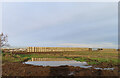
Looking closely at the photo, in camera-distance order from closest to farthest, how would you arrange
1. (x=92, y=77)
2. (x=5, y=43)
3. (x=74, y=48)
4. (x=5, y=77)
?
(x=92, y=77) → (x=5, y=77) → (x=5, y=43) → (x=74, y=48)

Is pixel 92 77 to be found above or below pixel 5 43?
below

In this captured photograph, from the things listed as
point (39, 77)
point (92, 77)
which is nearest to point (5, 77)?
point (39, 77)

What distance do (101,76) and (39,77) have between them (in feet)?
13.3

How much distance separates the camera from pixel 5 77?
8.03m

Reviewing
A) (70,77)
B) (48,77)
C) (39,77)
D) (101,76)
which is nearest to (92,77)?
(101,76)

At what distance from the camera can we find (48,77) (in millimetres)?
7656

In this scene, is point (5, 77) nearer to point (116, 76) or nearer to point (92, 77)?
point (92, 77)

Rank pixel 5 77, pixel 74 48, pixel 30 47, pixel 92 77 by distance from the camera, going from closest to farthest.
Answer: pixel 92 77 < pixel 5 77 < pixel 30 47 < pixel 74 48

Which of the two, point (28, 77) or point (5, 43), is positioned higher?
point (5, 43)

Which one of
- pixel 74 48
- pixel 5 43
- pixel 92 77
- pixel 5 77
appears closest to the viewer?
pixel 92 77

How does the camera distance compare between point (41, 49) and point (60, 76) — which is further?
point (41, 49)

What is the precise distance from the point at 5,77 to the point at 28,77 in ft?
5.56

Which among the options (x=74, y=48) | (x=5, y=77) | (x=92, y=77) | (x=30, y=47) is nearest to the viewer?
(x=92, y=77)

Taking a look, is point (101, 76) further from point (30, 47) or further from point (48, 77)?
point (30, 47)
